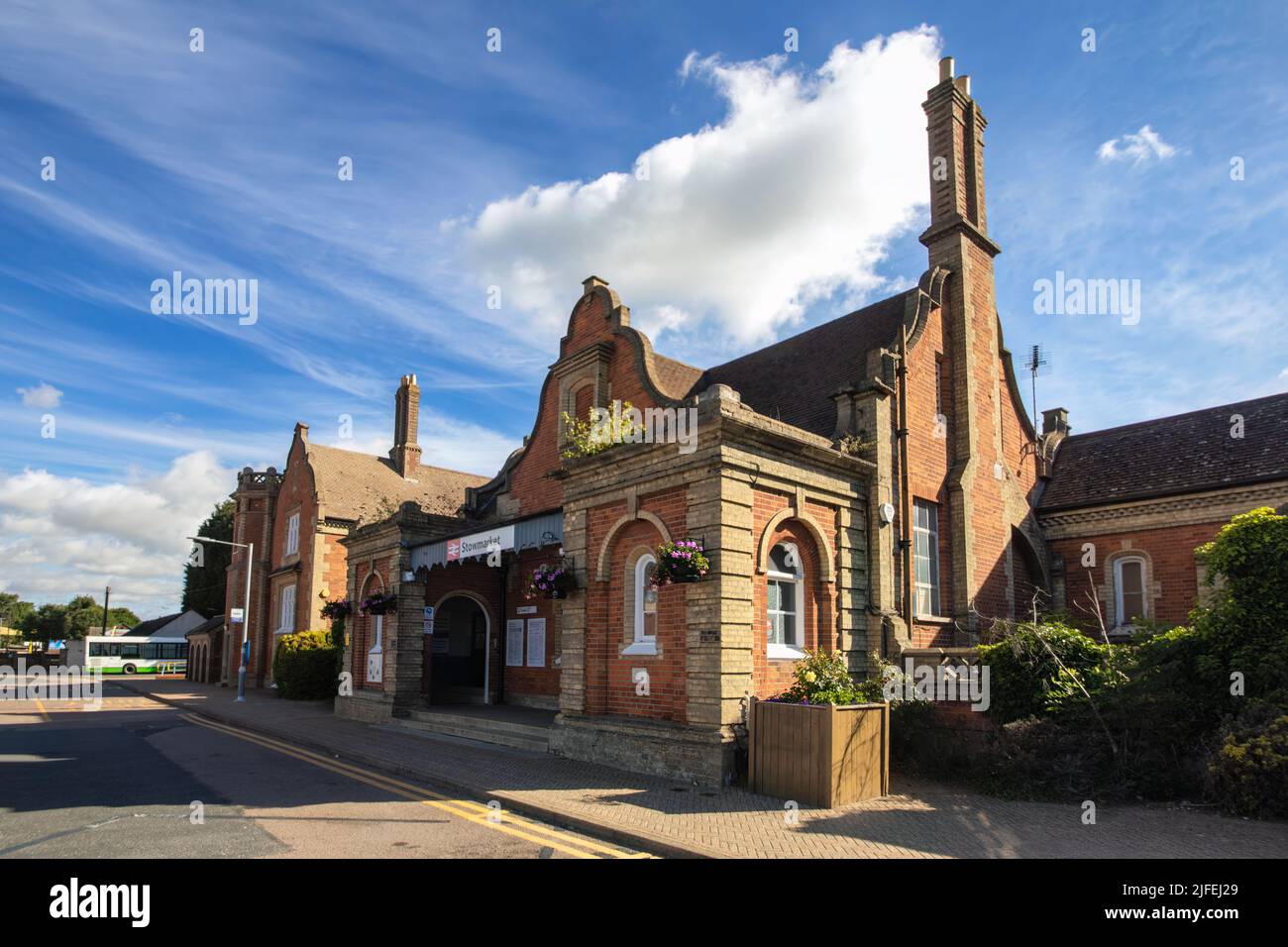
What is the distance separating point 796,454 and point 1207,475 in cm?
917

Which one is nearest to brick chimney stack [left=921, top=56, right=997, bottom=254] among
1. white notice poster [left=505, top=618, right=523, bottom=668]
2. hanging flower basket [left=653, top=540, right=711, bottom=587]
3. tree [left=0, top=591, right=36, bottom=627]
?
hanging flower basket [left=653, top=540, right=711, bottom=587]

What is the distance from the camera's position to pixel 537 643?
1922 cm

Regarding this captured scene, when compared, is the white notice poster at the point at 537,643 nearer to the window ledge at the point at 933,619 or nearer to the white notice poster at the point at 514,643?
the white notice poster at the point at 514,643

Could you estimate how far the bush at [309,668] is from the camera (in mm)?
26328

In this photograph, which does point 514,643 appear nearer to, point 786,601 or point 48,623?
point 786,601

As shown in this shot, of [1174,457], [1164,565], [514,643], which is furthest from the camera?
[514,643]

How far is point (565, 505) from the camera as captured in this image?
551 inches

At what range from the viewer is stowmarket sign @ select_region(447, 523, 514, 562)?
15688 millimetres

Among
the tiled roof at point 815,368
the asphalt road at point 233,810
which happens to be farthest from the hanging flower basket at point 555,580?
the tiled roof at point 815,368

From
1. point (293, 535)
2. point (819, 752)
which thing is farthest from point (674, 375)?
point (293, 535)

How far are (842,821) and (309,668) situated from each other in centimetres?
2205

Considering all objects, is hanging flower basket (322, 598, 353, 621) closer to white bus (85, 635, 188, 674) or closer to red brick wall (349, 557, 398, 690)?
red brick wall (349, 557, 398, 690)
